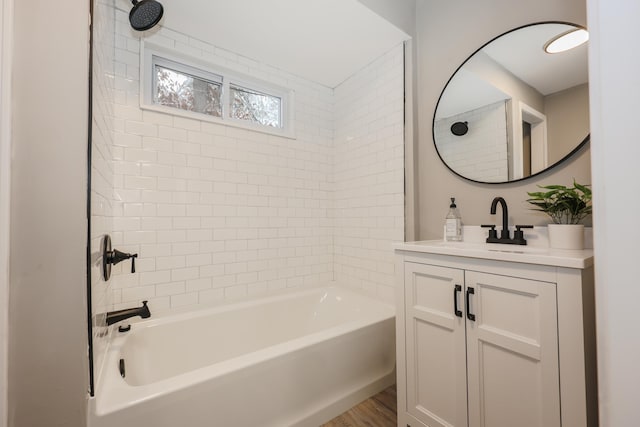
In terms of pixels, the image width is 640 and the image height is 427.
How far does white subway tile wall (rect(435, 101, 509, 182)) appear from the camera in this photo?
5.17ft

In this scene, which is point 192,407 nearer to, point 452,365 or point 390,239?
point 452,365

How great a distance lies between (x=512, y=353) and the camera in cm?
103

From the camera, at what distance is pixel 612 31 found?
0.49 meters

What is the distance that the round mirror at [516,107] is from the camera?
133 centimetres

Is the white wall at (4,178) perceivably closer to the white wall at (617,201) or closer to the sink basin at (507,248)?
the white wall at (617,201)

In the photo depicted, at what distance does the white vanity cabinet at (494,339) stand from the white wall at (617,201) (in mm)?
477

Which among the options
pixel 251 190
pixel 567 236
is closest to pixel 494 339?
pixel 567 236

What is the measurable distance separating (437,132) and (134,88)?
86.1 inches

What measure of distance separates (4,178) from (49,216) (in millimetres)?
154

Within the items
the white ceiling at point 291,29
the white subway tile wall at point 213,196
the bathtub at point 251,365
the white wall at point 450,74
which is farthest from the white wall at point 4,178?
the white wall at point 450,74

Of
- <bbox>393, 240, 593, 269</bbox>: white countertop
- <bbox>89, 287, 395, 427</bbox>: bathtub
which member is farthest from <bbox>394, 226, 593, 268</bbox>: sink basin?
<bbox>89, 287, 395, 427</bbox>: bathtub

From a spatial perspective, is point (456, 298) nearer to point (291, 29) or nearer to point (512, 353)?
point (512, 353)

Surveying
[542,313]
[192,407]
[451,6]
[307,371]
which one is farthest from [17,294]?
[451,6]

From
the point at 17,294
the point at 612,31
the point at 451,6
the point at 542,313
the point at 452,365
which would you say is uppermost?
the point at 451,6
